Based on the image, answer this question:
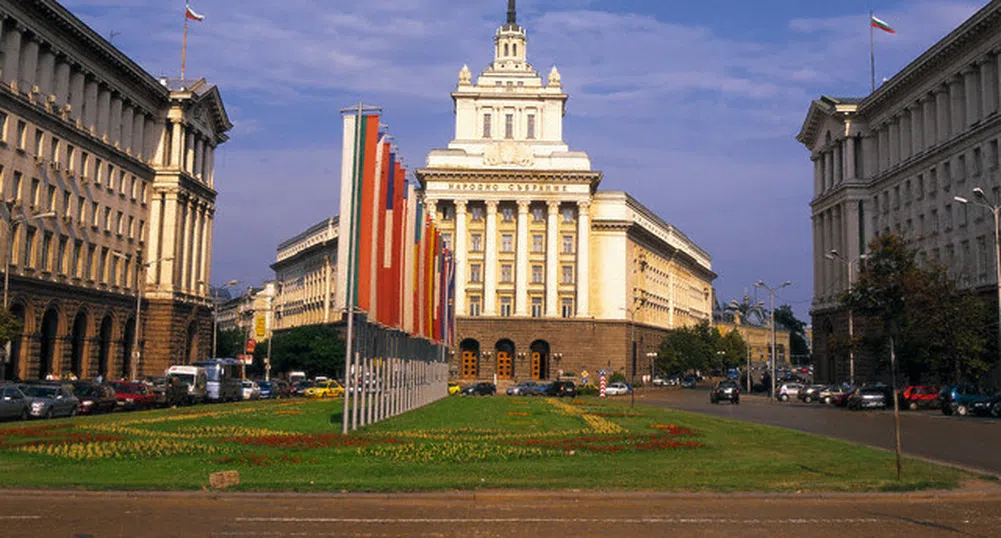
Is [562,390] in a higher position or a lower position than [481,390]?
higher

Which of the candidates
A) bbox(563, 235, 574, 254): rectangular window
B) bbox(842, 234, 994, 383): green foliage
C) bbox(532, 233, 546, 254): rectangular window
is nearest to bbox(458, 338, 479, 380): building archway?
bbox(532, 233, 546, 254): rectangular window

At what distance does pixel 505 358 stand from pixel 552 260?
11.9m

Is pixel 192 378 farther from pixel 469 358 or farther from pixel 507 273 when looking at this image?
pixel 507 273

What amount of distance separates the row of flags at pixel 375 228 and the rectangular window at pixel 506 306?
66.2m

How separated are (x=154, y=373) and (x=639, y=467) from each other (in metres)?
71.3

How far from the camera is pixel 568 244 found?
111812 millimetres

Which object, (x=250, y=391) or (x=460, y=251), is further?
(x=460, y=251)

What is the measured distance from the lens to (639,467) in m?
22.2

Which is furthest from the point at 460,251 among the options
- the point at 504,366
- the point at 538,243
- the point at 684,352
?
the point at 684,352

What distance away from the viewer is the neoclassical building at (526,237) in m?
109

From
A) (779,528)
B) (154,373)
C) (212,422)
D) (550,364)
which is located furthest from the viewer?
(550,364)

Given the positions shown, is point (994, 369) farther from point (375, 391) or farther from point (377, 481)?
point (377, 481)

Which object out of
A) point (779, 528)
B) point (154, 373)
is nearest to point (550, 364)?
point (154, 373)

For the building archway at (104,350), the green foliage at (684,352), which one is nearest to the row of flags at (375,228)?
the building archway at (104,350)
